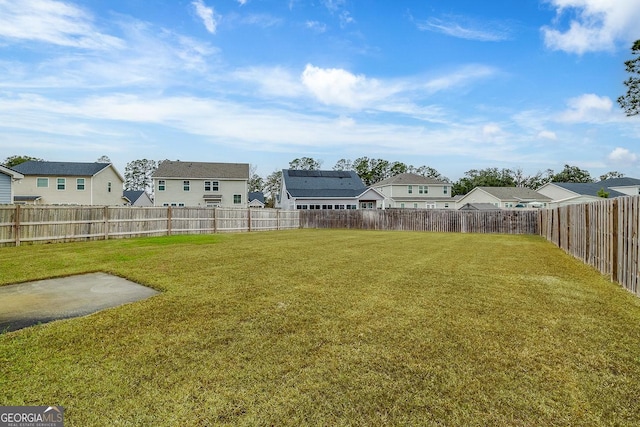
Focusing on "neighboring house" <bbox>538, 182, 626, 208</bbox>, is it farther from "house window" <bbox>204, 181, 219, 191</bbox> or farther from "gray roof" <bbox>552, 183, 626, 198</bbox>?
"house window" <bbox>204, 181, 219, 191</bbox>

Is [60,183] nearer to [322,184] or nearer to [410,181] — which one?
[322,184]

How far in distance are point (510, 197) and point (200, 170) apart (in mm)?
39627

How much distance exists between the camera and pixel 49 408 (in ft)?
6.55

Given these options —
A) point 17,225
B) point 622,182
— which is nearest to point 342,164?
point 622,182

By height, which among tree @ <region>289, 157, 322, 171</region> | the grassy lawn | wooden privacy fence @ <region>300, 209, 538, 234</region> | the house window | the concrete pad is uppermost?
tree @ <region>289, 157, 322, 171</region>

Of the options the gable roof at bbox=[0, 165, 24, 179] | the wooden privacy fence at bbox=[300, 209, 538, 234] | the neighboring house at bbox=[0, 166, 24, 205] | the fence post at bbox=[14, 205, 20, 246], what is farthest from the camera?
the wooden privacy fence at bbox=[300, 209, 538, 234]

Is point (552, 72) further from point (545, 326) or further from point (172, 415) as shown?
point (172, 415)

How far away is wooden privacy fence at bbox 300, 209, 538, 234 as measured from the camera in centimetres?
2112

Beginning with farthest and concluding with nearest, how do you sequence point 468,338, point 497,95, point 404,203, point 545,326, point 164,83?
1. point 404,203
2. point 497,95
3. point 164,83
4. point 545,326
5. point 468,338

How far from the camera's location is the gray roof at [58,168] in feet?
91.0

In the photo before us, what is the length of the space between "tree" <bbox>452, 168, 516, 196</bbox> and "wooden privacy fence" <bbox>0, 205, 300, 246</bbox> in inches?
2138

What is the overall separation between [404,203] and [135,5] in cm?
Result: 3324

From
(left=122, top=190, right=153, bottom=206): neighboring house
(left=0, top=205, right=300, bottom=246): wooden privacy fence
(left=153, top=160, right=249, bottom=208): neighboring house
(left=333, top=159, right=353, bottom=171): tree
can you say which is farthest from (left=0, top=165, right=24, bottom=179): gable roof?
(left=333, top=159, right=353, bottom=171): tree

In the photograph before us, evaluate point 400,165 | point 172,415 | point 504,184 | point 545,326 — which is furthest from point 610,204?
point 504,184
